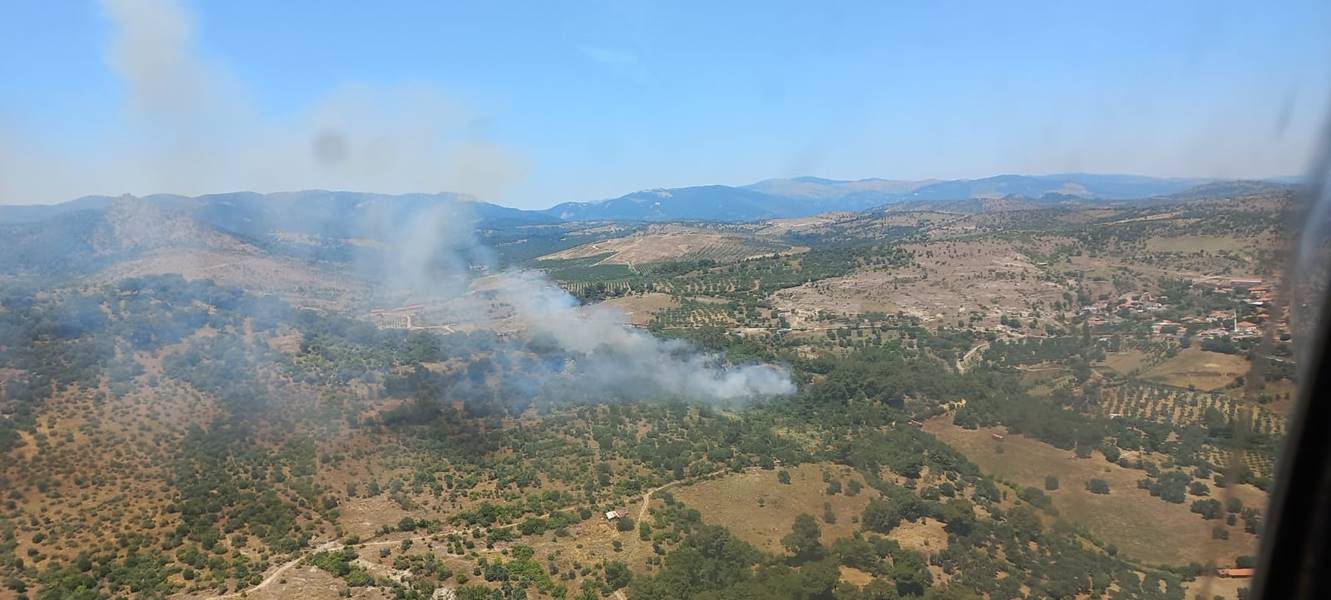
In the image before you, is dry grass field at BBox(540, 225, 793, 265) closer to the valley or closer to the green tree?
the valley

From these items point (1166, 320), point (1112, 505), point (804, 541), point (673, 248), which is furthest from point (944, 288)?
point (673, 248)

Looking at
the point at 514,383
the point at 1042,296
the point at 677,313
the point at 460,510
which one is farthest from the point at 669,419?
the point at 1042,296

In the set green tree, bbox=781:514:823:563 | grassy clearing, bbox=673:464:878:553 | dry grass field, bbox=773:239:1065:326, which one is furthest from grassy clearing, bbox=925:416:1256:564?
dry grass field, bbox=773:239:1065:326

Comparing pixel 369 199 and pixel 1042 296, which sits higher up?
pixel 369 199

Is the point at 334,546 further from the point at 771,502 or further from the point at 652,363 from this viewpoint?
the point at 652,363

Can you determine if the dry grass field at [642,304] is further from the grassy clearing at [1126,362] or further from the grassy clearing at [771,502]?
the grassy clearing at [1126,362]

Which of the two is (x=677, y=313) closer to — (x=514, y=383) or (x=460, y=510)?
(x=514, y=383)
